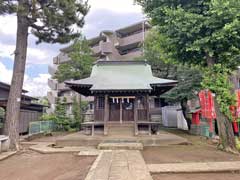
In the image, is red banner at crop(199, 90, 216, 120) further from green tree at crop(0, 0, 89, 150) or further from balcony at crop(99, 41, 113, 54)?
balcony at crop(99, 41, 113, 54)

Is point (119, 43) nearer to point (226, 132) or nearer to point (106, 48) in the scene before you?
point (106, 48)

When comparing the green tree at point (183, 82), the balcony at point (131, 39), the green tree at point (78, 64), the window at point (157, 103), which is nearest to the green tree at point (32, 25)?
the green tree at point (183, 82)

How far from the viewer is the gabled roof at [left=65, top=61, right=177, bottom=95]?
1583cm

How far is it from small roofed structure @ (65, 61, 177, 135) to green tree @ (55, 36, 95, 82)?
6921 millimetres

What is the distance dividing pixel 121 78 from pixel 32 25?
7.76m

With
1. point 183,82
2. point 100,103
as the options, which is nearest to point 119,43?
point 183,82

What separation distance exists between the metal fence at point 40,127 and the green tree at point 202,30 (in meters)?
12.3

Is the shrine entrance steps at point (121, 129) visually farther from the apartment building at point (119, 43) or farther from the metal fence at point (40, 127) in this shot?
the apartment building at point (119, 43)

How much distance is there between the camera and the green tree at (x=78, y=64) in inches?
998

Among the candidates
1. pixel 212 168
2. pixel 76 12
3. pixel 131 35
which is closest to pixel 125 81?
pixel 76 12

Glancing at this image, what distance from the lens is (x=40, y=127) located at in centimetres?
2033

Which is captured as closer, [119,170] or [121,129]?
[119,170]

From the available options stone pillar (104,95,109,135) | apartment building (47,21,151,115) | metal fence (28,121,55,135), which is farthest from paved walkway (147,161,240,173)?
apartment building (47,21,151,115)

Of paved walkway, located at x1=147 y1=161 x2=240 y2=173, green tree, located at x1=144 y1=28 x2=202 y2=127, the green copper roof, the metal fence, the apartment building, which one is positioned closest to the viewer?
paved walkway, located at x1=147 y1=161 x2=240 y2=173
